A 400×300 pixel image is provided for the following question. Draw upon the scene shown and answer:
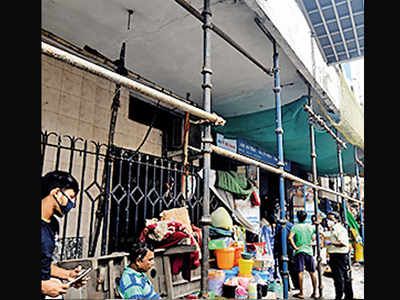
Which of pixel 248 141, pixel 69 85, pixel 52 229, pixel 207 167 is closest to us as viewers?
pixel 52 229

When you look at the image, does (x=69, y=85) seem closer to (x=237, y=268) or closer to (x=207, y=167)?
(x=207, y=167)

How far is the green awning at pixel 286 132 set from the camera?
5.96m

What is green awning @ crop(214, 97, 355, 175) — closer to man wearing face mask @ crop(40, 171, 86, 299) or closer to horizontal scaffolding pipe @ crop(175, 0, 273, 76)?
horizontal scaffolding pipe @ crop(175, 0, 273, 76)

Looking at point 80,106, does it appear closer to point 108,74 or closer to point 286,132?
point 108,74

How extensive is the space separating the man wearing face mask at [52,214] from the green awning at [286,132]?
5.02 meters

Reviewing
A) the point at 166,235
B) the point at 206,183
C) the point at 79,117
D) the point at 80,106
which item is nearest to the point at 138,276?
the point at 166,235

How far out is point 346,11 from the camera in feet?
15.7

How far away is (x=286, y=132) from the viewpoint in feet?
21.5

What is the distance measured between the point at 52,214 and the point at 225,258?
375 cm

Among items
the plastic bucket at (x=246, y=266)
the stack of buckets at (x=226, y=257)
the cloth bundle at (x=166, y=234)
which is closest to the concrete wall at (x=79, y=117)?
the cloth bundle at (x=166, y=234)

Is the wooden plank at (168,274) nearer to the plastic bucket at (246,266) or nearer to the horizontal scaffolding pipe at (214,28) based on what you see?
the plastic bucket at (246,266)

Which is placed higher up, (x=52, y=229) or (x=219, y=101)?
(x=219, y=101)
